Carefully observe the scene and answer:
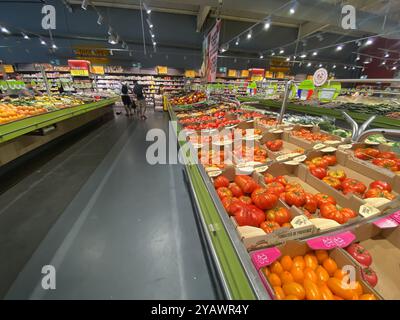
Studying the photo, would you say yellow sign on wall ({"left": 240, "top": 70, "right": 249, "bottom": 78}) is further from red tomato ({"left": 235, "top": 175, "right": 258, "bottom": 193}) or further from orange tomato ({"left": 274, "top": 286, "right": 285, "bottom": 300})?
orange tomato ({"left": 274, "top": 286, "right": 285, "bottom": 300})

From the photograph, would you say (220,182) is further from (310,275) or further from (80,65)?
(80,65)

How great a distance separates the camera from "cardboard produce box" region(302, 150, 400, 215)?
1.03 metres

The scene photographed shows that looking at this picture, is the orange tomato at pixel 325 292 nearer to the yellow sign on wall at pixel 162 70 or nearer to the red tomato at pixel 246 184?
the red tomato at pixel 246 184

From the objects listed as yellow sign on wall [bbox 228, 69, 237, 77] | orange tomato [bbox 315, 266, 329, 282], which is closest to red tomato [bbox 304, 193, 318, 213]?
orange tomato [bbox 315, 266, 329, 282]

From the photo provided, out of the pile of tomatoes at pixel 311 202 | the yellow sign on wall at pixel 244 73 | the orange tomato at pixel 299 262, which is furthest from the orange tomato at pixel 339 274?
the yellow sign on wall at pixel 244 73

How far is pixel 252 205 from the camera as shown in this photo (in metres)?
1.28

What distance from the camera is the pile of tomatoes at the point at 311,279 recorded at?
2.36 ft

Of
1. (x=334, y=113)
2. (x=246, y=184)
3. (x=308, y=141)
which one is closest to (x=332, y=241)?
(x=246, y=184)

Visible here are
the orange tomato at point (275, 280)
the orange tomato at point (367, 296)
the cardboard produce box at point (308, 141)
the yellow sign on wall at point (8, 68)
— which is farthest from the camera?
the yellow sign on wall at point (8, 68)

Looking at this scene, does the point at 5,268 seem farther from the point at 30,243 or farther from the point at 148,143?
the point at 148,143

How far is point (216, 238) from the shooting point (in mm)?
965

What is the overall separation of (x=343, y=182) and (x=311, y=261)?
87 cm

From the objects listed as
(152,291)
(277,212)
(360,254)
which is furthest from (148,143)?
(360,254)

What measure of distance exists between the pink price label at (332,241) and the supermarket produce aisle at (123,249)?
41.5 inches
